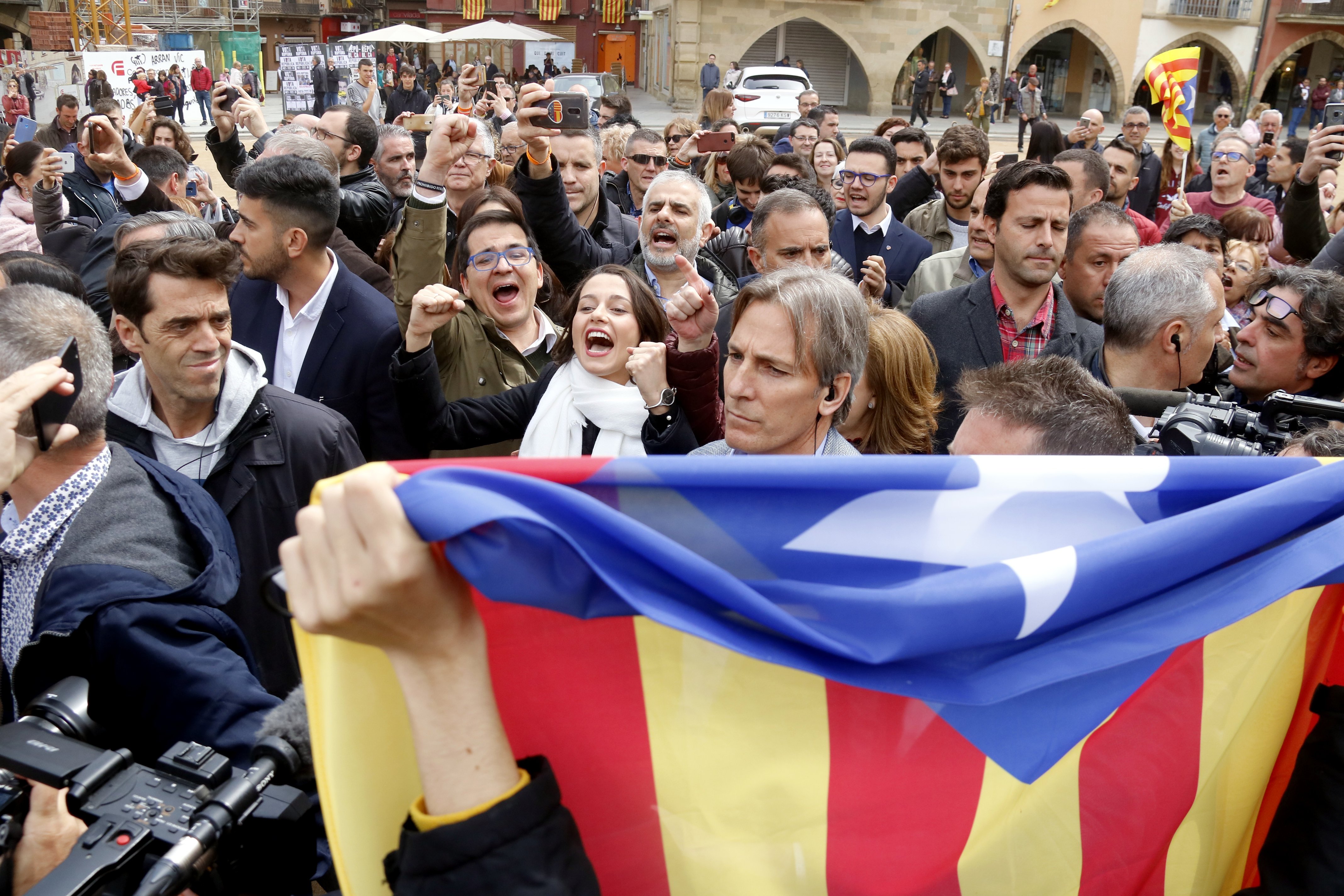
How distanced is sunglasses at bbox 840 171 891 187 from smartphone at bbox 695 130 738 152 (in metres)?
1.65

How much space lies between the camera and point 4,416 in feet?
5.74

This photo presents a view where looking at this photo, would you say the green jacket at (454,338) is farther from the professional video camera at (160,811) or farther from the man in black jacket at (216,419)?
the professional video camera at (160,811)

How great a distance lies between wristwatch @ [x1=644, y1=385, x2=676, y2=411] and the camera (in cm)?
281

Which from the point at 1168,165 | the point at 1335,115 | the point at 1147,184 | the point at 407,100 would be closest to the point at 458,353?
the point at 1335,115

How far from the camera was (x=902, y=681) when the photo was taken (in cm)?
133

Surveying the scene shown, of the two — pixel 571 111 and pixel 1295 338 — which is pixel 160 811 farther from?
pixel 571 111

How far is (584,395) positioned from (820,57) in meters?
34.8

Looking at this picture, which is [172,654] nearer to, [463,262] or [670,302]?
[670,302]

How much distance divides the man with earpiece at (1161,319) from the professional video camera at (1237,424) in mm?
943

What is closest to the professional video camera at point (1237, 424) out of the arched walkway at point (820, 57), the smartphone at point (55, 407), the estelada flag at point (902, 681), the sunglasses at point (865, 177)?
the estelada flag at point (902, 681)

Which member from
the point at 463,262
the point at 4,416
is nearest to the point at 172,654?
the point at 4,416

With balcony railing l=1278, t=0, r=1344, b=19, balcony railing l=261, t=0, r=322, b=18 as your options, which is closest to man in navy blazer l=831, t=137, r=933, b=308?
balcony railing l=1278, t=0, r=1344, b=19

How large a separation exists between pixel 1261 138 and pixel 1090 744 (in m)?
13.4

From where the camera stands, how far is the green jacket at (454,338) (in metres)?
3.48
